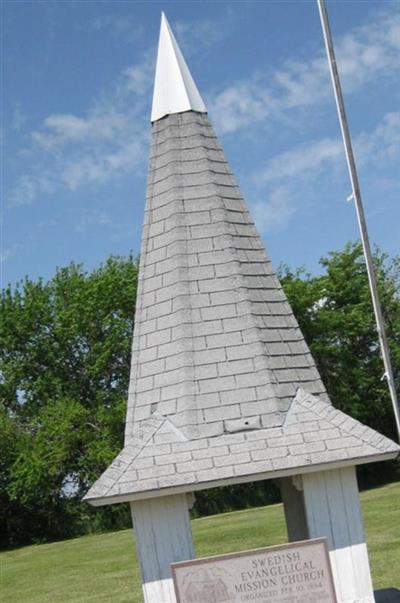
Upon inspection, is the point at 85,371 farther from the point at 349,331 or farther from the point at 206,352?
the point at 206,352

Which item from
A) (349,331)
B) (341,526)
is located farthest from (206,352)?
(349,331)

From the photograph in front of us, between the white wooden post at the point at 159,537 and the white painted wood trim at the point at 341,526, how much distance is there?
1097 mm

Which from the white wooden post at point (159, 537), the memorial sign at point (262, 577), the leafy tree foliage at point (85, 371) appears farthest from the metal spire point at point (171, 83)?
the leafy tree foliage at point (85, 371)

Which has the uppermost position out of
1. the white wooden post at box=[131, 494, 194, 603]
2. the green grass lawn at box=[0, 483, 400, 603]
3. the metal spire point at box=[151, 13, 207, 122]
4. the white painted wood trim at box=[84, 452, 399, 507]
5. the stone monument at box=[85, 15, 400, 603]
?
the metal spire point at box=[151, 13, 207, 122]

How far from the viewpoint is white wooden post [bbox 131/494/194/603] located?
7.00 meters

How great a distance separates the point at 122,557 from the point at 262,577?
1643 cm

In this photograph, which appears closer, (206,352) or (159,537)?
(159,537)

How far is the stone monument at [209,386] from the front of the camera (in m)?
7.00

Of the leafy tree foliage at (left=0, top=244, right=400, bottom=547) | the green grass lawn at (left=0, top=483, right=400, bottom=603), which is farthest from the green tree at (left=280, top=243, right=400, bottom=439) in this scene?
the green grass lawn at (left=0, top=483, right=400, bottom=603)

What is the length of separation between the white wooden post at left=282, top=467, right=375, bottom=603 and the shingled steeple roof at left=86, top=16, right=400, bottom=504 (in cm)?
34

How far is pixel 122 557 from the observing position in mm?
22297

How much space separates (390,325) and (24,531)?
19.3m

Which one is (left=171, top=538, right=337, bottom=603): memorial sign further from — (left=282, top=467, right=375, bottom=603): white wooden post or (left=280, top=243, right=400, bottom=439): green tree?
(left=280, top=243, right=400, bottom=439): green tree

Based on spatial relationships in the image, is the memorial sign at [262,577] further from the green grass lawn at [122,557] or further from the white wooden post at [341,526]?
the green grass lawn at [122,557]
